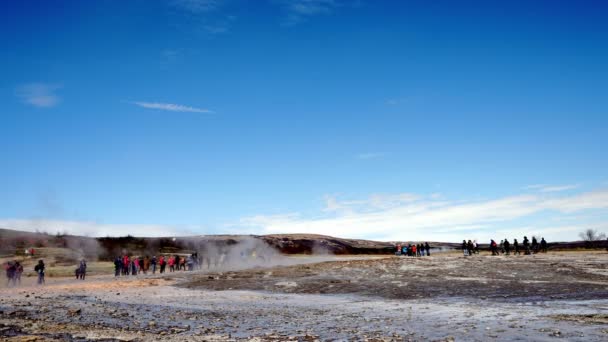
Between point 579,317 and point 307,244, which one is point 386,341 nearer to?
point 579,317

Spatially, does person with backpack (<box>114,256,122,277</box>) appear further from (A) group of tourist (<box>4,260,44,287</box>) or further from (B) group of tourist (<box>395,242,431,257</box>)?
(B) group of tourist (<box>395,242,431,257</box>)

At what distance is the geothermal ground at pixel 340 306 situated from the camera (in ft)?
39.5

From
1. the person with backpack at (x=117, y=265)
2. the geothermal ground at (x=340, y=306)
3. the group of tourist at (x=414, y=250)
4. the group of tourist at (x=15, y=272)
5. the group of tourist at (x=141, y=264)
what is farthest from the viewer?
the group of tourist at (x=414, y=250)

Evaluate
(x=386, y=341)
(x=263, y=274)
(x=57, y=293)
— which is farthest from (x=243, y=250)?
(x=386, y=341)

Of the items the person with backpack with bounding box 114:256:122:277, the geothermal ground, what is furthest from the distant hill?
the geothermal ground

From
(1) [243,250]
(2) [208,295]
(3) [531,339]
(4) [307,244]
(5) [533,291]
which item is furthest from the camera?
(4) [307,244]

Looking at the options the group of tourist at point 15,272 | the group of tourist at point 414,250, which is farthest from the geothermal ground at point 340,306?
the group of tourist at point 414,250

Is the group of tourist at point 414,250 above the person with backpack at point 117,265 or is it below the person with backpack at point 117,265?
above

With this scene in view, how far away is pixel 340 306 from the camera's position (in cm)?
1858

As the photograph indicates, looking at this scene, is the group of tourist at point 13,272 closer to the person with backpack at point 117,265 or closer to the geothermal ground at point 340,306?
the person with backpack at point 117,265

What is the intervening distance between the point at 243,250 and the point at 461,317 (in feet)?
142

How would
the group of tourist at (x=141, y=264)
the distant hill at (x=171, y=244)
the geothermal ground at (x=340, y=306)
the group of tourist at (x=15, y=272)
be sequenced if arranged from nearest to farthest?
the geothermal ground at (x=340, y=306), the group of tourist at (x=15, y=272), the group of tourist at (x=141, y=264), the distant hill at (x=171, y=244)

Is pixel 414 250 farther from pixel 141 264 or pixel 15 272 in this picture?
pixel 15 272

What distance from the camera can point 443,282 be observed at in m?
25.7
